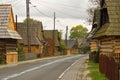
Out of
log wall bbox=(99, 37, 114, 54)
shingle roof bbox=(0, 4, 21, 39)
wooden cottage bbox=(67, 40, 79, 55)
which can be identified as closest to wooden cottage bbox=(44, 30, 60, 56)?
shingle roof bbox=(0, 4, 21, 39)

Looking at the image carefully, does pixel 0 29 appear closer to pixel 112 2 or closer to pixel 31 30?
pixel 112 2

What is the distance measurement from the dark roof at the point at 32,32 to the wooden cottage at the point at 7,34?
32370mm

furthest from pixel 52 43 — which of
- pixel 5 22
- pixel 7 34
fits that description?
pixel 7 34

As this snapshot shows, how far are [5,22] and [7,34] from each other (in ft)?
6.95

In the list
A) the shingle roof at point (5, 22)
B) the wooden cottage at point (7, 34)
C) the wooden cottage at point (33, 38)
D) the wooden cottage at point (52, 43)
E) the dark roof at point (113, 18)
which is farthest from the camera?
the wooden cottage at point (52, 43)

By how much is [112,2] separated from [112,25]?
2964 mm

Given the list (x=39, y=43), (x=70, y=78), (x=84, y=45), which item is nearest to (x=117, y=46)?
(x=70, y=78)

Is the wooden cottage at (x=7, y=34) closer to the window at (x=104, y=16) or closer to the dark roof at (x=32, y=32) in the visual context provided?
the window at (x=104, y=16)

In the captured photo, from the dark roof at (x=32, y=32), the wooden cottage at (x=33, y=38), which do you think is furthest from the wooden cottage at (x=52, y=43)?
the wooden cottage at (x=33, y=38)

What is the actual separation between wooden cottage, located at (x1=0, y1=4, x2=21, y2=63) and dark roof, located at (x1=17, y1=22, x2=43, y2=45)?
3237 cm

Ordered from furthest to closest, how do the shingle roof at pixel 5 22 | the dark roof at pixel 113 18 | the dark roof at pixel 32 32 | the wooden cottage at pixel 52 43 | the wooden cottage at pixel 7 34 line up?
the wooden cottage at pixel 52 43
the dark roof at pixel 32 32
the wooden cottage at pixel 7 34
the shingle roof at pixel 5 22
the dark roof at pixel 113 18

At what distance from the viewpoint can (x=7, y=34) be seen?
172 ft

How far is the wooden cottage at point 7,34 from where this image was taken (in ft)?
173

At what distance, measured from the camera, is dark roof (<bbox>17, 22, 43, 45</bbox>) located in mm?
91500
